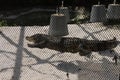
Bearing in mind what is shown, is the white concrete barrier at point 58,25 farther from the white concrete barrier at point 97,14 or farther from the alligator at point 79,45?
the white concrete barrier at point 97,14

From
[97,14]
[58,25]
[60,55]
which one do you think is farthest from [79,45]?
[97,14]

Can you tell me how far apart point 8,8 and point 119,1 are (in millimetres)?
4216

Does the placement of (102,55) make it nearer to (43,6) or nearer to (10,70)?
(10,70)

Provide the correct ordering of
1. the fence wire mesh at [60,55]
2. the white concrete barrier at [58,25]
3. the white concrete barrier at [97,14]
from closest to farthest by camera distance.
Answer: the fence wire mesh at [60,55] → the white concrete barrier at [58,25] → the white concrete barrier at [97,14]

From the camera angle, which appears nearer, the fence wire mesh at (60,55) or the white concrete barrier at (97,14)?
the fence wire mesh at (60,55)

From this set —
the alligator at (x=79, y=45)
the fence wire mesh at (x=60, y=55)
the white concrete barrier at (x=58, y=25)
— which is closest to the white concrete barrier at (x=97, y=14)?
the fence wire mesh at (x=60, y=55)

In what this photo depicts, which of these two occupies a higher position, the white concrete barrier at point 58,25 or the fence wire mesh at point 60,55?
the white concrete barrier at point 58,25

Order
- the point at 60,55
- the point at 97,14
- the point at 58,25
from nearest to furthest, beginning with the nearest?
the point at 58,25
the point at 60,55
the point at 97,14

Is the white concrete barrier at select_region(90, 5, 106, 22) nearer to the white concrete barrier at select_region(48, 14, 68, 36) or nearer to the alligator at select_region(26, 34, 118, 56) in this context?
the alligator at select_region(26, 34, 118, 56)

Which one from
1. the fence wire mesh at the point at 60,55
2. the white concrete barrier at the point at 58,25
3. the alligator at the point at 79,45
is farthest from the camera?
the alligator at the point at 79,45

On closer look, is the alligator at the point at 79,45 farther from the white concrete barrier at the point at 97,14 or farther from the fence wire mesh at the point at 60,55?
the white concrete barrier at the point at 97,14

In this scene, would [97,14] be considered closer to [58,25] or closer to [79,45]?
[79,45]

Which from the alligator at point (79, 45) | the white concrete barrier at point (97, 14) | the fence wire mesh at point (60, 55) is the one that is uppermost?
the white concrete barrier at point (97, 14)

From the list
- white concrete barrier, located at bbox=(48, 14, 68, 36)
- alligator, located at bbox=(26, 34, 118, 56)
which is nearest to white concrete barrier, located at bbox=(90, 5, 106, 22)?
alligator, located at bbox=(26, 34, 118, 56)
